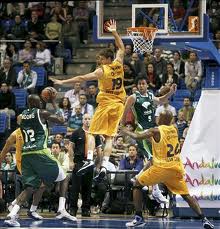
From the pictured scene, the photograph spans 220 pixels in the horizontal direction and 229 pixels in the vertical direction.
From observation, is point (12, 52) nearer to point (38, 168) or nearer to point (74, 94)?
point (74, 94)

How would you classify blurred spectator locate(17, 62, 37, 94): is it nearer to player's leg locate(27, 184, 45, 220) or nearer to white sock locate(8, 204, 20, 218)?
player's leg locate(27, 184, 45, 220)

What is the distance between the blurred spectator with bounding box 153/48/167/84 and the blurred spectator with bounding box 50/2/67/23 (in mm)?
4834

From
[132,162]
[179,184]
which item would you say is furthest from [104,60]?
[132,162]

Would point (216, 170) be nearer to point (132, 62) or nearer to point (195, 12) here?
point (195, 12)

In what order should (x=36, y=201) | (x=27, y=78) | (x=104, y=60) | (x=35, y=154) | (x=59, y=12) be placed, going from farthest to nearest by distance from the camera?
(x=59, y=12) → (x=27, y=78) → (x=36, y=201) → (x=104, y=60) → (x=35, y=154)

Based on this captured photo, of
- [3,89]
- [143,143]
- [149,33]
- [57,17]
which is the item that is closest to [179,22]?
[149,33]

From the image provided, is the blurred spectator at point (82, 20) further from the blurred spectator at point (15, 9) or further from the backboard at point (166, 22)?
the backboard at point (166, 22)

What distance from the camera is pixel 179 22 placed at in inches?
684


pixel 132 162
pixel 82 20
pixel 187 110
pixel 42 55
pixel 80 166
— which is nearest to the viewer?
pixel 80 166

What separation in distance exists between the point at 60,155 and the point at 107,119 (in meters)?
3.87

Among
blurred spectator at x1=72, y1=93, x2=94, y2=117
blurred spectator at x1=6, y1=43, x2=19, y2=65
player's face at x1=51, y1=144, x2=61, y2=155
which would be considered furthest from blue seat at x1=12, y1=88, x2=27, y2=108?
player's face at x1=51, y1=144, x2=61, y2=155

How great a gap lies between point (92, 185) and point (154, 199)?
1.34 m

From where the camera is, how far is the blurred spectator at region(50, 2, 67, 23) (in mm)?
26359

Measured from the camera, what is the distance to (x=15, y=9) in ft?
90.8
